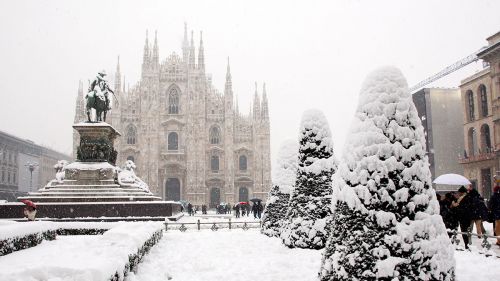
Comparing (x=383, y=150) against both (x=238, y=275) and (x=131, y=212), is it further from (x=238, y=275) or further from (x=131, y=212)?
(x=131, y=212)

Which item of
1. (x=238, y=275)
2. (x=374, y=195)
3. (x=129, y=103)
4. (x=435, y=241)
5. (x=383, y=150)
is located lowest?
(x=238, y=275)

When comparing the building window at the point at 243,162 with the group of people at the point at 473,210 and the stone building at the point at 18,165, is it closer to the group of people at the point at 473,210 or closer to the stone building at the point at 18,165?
the stone building at the point at 18,165

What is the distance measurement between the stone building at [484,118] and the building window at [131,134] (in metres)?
34.0

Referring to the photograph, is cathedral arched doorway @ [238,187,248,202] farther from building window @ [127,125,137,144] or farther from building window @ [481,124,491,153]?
building window @ [481,124,491,153]

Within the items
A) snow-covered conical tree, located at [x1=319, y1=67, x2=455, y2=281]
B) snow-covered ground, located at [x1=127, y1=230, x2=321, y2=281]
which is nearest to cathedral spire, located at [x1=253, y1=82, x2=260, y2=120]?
snow-covered ground, located at [x1=127, y1=230, x2=321, y2=281]

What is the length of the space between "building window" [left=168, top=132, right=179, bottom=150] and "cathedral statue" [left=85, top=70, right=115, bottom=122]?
1331 inches

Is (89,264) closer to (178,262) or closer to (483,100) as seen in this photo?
(178,262)

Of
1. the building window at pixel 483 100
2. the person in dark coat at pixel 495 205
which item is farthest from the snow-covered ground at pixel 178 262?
the building window at pixel 483 100

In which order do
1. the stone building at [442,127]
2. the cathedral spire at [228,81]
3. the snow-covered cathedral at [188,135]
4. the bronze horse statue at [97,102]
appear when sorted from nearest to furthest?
the bronze horse statue at [97,102], the stone building at [442,127], the snow-covered cathedral at [188,135], the cathedral spire at [228,81]

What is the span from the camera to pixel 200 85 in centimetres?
5353

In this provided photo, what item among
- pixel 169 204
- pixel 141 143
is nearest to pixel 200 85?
pixel 141 143

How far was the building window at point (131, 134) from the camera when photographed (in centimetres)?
5291

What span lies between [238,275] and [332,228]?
2473mm

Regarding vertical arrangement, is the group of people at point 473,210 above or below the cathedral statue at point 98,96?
below
